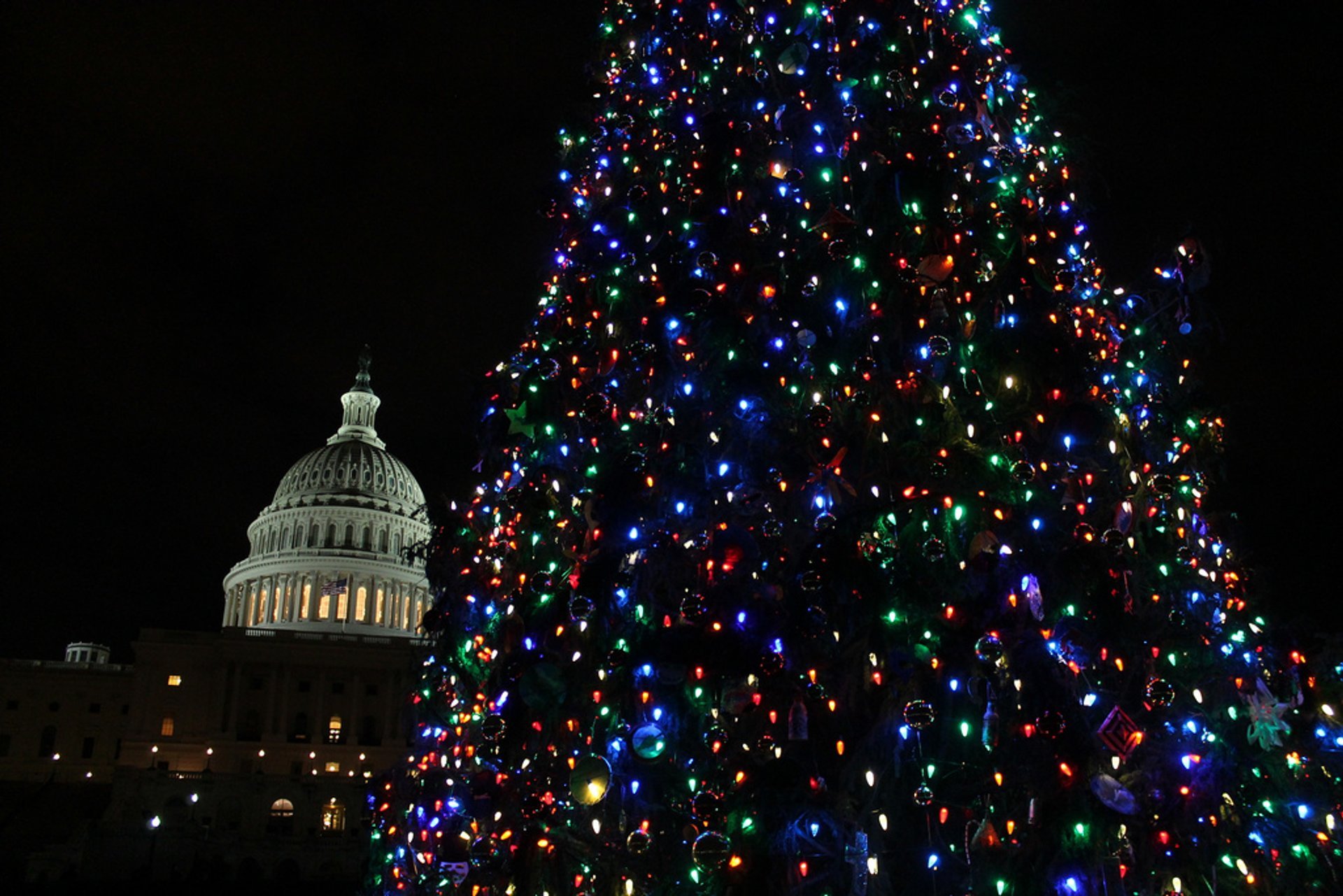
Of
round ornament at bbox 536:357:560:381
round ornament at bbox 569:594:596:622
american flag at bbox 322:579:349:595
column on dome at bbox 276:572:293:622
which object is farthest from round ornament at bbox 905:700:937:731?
column on dome at bbox 276:572:293:622

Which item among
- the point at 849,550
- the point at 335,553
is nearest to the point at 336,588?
the point at 335,553

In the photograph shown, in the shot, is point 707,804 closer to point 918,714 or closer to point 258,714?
point 918,714

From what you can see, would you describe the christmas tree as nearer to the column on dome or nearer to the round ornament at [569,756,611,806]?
the round ornament at [569,756,611,806]

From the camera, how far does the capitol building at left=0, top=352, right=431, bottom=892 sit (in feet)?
115

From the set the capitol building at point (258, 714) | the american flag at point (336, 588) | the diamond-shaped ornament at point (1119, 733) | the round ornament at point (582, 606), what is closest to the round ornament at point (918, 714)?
the diamond-shaped ornament at point (1119, 733)

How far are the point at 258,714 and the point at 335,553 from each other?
74.0 ft

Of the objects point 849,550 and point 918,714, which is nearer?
point 918,714

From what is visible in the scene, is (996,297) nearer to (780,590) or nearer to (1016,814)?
(780,590)

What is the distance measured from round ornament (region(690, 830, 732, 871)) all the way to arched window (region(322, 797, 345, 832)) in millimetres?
49504

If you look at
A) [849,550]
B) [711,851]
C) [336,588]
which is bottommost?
[711,851]

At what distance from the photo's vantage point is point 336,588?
85500 millimetres

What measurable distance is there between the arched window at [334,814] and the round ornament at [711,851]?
162 ft

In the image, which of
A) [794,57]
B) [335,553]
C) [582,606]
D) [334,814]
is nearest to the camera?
[582,606]

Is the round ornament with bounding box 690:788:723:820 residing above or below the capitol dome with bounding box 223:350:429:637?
below
